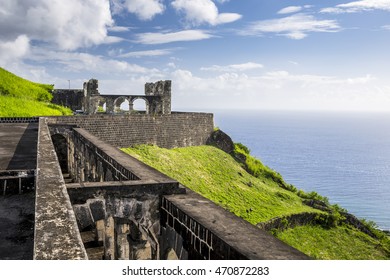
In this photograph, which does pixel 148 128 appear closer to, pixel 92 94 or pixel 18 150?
pixel 92 94

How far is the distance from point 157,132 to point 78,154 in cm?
1279

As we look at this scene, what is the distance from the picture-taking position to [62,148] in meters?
20.9

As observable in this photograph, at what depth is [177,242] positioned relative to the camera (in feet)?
19.5

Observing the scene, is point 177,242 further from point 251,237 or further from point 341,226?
point 341,226

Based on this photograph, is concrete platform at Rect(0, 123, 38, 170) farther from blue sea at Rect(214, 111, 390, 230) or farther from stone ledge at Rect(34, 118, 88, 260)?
blue sea at Rect(214, 111, 390, 230)

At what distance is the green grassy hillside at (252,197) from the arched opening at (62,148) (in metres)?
5.01

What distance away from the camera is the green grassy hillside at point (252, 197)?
23.3 m

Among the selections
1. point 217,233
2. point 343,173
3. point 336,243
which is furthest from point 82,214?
point 343,173

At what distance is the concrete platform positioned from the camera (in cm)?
967

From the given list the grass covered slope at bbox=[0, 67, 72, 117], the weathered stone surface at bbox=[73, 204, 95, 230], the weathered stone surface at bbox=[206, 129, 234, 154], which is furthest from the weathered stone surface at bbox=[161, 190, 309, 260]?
the weathered stone surface at bbox=[206, 129, 234, 154]

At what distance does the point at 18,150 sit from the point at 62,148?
9.01 metres

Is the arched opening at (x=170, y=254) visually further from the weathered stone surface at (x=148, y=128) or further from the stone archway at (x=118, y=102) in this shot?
the stone archway at (x=118, y=102)
